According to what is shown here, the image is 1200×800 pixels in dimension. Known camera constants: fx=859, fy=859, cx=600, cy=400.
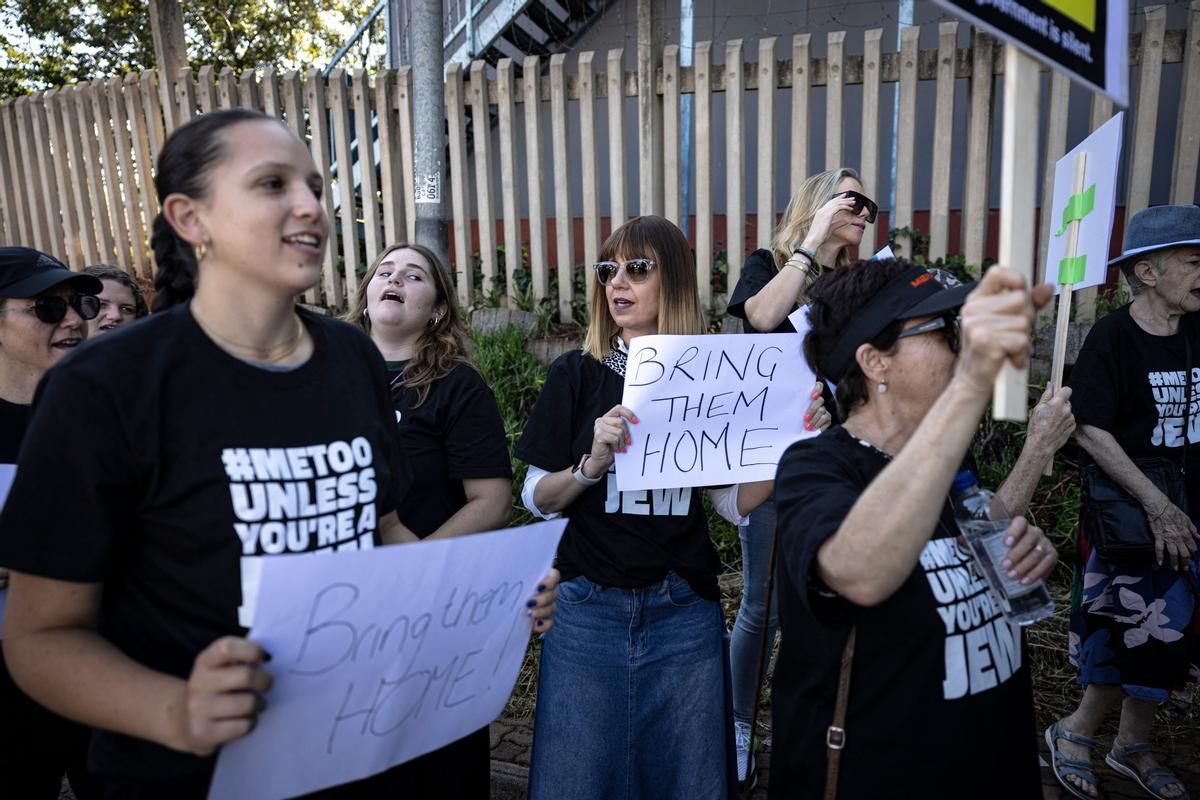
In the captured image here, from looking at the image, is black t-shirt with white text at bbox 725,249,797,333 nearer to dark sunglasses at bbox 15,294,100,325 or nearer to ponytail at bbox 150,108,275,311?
ponytail at bbox 150,108,275,311

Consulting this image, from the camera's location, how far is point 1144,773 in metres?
3.43

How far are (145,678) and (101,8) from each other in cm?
1610

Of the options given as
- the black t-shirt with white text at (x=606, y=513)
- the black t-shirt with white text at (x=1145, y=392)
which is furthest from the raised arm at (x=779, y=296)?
the black t-shirt with white text at (x=1145, y=392)

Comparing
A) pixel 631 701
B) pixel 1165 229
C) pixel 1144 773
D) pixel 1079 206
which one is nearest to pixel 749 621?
pixel 631 701

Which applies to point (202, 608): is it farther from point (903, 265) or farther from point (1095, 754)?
point (1095, 754)

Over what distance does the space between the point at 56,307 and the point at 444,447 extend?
1.28 m

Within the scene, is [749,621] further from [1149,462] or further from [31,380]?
[31,380]

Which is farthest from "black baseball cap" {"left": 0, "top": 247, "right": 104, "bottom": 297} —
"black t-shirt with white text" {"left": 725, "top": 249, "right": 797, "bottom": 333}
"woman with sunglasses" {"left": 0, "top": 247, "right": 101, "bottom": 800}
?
"black t-shirt with white text" {"left": 725, "top": 249, "right": 797, "bottom": 333}

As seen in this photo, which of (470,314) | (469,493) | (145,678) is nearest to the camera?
(145,678)

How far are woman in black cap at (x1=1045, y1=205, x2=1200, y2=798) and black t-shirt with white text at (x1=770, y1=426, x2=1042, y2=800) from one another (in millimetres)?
1837

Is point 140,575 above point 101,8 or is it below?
below

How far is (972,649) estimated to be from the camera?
174cm

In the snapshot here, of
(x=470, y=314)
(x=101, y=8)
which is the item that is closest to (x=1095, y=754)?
(x=470, y=314)

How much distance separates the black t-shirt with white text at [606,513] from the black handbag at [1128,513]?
1698 millimetres
